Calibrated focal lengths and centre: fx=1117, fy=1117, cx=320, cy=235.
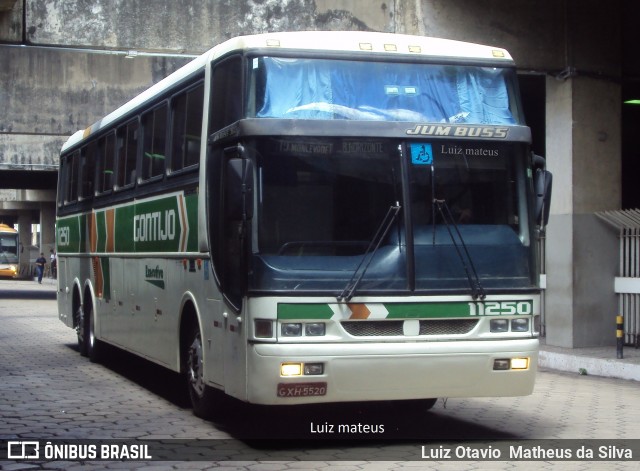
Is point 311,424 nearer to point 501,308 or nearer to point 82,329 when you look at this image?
point 501,308

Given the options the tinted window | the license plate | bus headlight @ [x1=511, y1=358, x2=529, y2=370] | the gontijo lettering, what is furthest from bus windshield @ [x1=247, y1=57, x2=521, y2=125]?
the gontijo lettering

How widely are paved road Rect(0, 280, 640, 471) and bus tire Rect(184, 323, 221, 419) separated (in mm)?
128

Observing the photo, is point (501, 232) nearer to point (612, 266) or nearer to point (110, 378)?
point (110, 378)

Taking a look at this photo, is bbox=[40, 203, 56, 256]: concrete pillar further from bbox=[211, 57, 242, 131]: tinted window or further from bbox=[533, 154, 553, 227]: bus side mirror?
bbox=[533, 154, 553, 227]: bus side mirror

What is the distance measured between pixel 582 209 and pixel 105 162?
24.3ft

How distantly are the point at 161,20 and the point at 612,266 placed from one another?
8.90m

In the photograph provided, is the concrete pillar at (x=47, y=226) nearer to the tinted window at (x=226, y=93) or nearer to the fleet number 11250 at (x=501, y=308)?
the tinted window at (x=226, y=93)

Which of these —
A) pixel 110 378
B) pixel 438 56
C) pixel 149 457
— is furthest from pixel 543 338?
pixel 149 457

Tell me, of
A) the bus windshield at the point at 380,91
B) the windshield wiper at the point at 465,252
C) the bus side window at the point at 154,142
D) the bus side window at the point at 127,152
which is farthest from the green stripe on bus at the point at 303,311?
the bus side window at the point at 127,152

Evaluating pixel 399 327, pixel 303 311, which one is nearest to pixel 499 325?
pixel 399 327

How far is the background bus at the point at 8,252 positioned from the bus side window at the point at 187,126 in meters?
63.0

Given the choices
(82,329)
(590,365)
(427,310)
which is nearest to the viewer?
(427,310)

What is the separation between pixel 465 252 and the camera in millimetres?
8852

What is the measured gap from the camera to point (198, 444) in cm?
910
